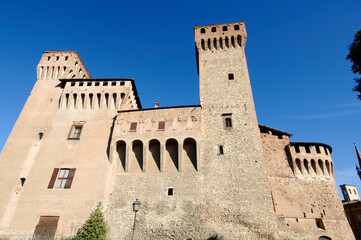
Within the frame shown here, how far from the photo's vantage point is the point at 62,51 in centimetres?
2675

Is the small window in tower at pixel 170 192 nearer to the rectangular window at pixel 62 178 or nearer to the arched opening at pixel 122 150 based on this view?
the arched opening at pixel 122 150

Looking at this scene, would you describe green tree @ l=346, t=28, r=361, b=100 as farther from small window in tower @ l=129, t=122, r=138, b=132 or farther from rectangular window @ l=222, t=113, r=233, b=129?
small window in tower @ l=129, t=122, r=138, b=132

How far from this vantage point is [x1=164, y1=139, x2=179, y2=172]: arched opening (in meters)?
18.0

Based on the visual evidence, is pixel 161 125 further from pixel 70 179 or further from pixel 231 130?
pixel 70 179

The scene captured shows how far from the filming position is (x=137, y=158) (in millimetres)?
19016

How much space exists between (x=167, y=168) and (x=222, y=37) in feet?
50.0

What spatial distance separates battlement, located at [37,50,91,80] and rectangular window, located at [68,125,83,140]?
7.16m

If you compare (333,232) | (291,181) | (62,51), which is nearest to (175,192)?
(291,181)

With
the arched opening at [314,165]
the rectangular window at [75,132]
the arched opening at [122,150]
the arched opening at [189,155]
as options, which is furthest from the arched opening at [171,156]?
the arched opening at [314,165]

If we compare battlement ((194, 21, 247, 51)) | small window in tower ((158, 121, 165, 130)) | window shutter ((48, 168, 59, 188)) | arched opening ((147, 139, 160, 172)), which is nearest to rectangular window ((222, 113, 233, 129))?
small window in tower ((158, 121, 165, 130))

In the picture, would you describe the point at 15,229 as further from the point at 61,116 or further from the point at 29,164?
the point at 61,116

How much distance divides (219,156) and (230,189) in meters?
2.66

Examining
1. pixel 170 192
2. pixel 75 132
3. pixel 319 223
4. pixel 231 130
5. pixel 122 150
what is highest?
pixel 75 132

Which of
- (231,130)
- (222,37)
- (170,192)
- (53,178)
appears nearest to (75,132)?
(53,178)
